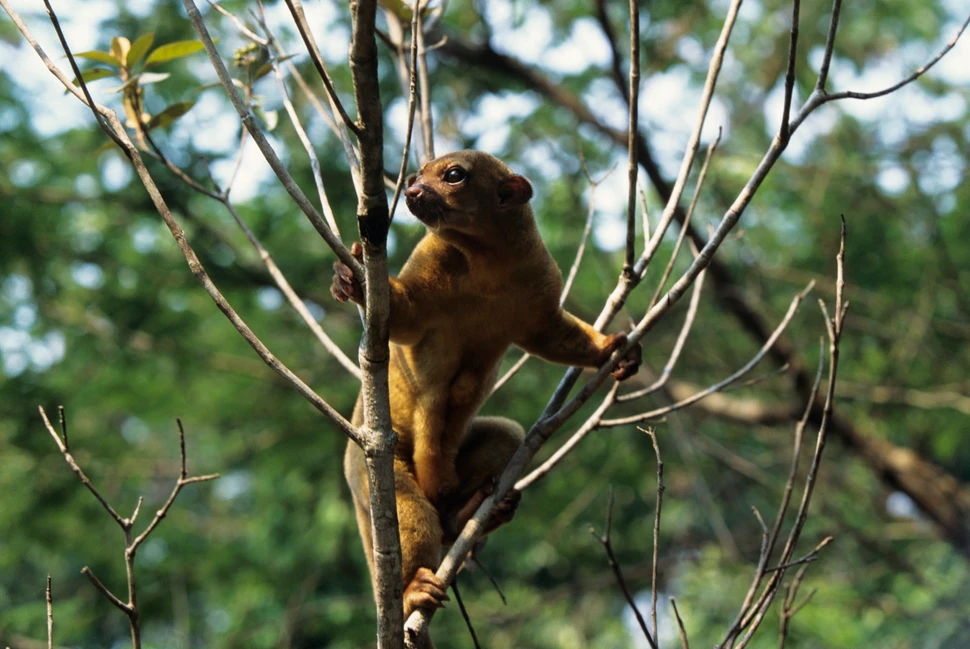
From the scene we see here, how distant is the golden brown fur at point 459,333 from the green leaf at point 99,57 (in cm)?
139

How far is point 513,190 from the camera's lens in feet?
12.8

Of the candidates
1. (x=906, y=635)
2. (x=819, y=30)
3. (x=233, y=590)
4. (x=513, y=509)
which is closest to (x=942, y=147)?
(x=819, y=30)

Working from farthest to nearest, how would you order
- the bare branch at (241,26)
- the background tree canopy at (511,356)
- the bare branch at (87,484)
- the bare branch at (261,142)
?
the background tree canopy at (511,356) → the bare branch at (241,26) → the bare branch at (261,142) → the bare branch at (87,484)

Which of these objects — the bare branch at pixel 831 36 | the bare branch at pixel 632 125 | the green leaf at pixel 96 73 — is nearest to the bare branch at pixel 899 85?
the bare branch at pixel 831 36

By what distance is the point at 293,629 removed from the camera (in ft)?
24.4

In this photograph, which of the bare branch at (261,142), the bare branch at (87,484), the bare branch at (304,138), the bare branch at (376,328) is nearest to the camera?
the bare branch at (376,328)

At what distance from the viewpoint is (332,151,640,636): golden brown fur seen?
368 centimetres

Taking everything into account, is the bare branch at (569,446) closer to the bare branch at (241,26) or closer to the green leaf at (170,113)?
the bare branch at (241,26)

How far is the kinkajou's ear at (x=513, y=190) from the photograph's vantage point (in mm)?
3893

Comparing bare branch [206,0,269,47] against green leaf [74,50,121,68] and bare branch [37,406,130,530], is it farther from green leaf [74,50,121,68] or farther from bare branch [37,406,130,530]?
bare branch [37,406,130,530]

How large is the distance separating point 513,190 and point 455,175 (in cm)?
29

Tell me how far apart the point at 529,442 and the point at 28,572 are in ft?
50.7

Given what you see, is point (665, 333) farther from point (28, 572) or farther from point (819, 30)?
point (28, 572)

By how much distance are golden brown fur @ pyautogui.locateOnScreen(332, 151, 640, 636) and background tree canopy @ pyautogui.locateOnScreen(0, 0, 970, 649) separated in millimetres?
3552
